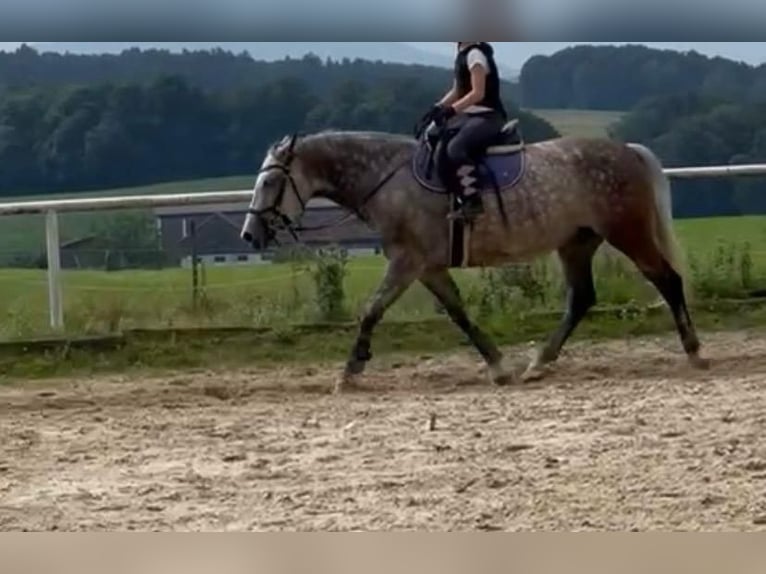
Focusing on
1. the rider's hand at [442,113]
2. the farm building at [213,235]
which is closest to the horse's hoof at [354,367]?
the farm building at [213,235]

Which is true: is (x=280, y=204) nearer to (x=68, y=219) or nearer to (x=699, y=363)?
(x=68, y=219)

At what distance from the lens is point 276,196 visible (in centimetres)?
375

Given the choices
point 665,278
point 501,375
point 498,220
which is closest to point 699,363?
point 665,278

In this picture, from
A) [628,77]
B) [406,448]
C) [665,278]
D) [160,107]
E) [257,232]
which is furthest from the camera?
[665,278]

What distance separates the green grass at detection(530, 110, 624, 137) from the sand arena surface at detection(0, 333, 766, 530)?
0.60 meters

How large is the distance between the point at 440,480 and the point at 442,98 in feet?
3.04

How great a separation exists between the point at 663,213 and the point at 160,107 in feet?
3.96

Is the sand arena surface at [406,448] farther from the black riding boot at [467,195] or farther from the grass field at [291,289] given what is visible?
the black riding boot at [467,195]

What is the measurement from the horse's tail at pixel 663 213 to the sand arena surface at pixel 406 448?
21cm

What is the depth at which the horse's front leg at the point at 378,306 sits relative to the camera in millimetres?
3885

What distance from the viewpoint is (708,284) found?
398 cm

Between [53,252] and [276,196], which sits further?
[276,196]
